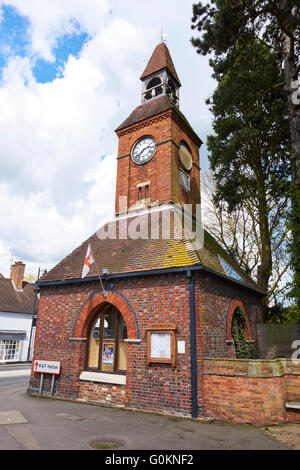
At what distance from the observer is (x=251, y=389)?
7539mm

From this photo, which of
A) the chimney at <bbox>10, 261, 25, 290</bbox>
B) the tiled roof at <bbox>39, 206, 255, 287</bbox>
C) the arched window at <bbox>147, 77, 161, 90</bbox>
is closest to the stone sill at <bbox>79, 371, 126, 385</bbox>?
the tiled roof at <bbox>39, 206, 255, 287</bbox>

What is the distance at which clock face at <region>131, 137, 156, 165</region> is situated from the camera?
15.1m

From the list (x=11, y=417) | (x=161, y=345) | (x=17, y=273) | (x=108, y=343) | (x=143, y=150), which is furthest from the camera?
(x=17, y=273)

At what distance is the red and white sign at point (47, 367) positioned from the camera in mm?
10907

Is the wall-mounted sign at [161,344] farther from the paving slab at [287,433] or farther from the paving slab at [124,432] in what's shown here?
the paving slab at [287,433]

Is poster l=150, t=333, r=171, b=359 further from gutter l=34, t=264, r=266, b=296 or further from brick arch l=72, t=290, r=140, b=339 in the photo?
gutter l=34, t=264, r=266, b=296

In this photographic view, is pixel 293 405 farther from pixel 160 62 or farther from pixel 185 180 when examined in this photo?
pixel 160 62

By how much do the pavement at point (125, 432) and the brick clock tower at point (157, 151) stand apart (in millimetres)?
8478

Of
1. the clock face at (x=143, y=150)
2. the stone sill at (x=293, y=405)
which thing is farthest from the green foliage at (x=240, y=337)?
the clock face at (x=143, y=150)

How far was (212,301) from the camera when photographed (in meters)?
9.66

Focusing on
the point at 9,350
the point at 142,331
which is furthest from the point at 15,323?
the point at 142,331

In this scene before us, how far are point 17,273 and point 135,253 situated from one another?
2556 centimetres

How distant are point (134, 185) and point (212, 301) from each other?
7.60 metres
